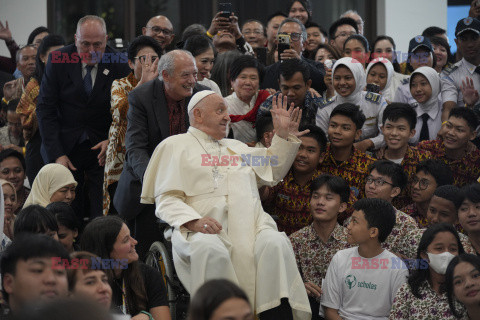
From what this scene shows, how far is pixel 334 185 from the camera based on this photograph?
4.73m

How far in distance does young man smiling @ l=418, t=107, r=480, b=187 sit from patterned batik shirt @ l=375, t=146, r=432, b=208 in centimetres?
12

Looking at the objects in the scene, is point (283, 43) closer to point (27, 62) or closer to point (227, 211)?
point (227, 211)

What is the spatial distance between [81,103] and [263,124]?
1271 millimetres

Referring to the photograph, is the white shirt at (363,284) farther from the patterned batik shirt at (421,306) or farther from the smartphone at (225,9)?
the smartphone at (225,9)

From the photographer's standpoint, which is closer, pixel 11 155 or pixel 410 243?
pixel 410 243

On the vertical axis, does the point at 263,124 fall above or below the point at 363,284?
above

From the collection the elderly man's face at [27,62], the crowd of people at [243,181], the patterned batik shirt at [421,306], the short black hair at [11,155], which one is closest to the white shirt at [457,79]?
the crowd of people at [243,181]

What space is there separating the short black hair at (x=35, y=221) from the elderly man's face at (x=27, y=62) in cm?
306

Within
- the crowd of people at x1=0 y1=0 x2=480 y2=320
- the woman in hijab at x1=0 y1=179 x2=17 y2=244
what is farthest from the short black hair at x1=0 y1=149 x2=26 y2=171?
the woman in hijab at x1=0 y1=179 x2=17 y2=244

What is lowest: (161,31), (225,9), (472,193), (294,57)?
(472,193)

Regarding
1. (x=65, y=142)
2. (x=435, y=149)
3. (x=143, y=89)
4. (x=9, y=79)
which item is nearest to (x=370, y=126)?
(x=435, y=149)

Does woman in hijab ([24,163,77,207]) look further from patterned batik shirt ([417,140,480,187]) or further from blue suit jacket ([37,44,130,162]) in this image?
patterned batik shirt ([417,140,480,187])

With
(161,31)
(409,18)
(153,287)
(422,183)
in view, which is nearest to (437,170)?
(422,183)

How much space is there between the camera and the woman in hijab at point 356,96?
5.66 m
